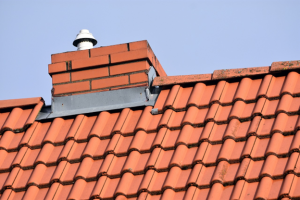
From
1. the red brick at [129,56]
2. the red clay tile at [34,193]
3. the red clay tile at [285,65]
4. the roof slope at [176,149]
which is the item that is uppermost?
the red clay tile at [285,65]

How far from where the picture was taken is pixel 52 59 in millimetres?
6289

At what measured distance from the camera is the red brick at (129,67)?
5.98 m

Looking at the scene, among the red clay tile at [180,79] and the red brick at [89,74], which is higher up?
the red clay tile at [180,79]

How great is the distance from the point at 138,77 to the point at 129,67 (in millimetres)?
167

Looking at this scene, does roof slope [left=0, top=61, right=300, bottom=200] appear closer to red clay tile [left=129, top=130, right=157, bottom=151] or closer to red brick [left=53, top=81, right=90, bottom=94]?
red clay tile [left=129, top=130, right=157, bottom=151]

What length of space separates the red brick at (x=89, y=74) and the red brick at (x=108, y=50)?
0.19m

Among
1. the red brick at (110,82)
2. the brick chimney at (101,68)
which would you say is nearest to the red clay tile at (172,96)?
the brick chimney at (101,68)

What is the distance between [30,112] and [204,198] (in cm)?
241

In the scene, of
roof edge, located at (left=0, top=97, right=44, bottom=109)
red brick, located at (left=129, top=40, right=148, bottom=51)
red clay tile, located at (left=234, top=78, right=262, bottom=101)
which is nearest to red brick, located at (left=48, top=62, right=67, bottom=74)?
roof edge, located at (left=0, top=97, right=44, bottom=109)

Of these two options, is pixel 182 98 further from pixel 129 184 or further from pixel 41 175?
pixel 41 175

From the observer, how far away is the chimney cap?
6.65 meters

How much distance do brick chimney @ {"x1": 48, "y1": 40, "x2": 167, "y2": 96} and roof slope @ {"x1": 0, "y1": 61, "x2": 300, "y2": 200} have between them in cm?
36

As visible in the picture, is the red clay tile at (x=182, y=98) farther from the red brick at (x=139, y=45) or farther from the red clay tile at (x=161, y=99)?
the red brick at (x=139, y=45)

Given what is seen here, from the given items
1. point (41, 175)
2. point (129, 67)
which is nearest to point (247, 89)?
point (129, 67)
